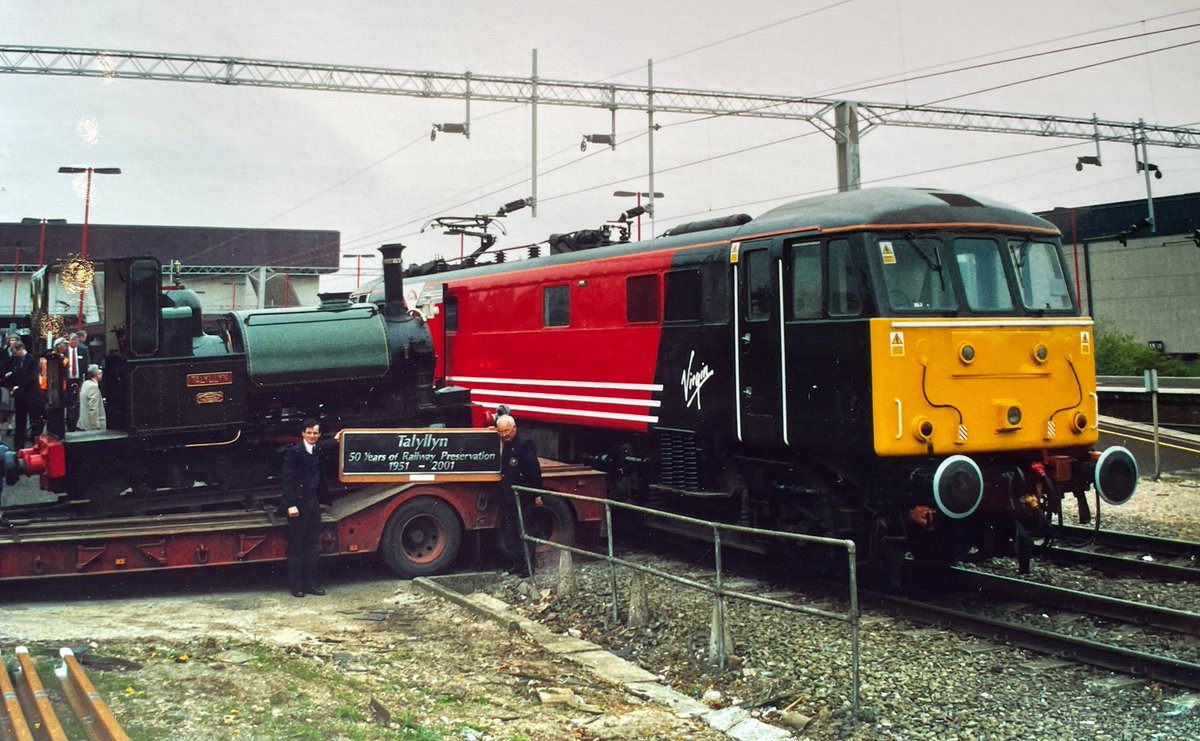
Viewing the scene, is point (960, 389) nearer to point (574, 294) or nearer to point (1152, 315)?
point (574, 294)

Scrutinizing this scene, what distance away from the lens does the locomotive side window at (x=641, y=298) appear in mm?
12461

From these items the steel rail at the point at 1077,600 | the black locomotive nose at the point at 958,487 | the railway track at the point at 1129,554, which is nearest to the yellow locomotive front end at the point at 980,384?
the black locomotive nose at the point at 958,487

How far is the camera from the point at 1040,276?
408 inches

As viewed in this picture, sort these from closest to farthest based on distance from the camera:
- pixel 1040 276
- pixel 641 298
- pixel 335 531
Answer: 1. pixel 1040 276
2. pixel 335 531
3. pixel 641 298

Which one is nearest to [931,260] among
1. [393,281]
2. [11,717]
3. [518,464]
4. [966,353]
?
[966,353]

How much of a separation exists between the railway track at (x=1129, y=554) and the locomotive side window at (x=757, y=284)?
3471mm

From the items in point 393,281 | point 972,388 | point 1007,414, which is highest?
point 393,281

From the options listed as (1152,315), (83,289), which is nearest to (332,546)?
(83,289)

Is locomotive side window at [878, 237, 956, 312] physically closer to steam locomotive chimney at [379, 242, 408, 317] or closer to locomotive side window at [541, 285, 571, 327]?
locomotive side window at [541, 285, 571, 327]

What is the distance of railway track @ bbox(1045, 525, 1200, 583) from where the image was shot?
10695 mm

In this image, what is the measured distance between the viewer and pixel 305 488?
10.6 metres

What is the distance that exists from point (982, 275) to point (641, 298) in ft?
13.2

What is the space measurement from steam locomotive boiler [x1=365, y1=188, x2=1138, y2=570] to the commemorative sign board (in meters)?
2.10

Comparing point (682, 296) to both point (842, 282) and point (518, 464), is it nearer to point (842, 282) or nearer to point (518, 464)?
point (842, 282)
